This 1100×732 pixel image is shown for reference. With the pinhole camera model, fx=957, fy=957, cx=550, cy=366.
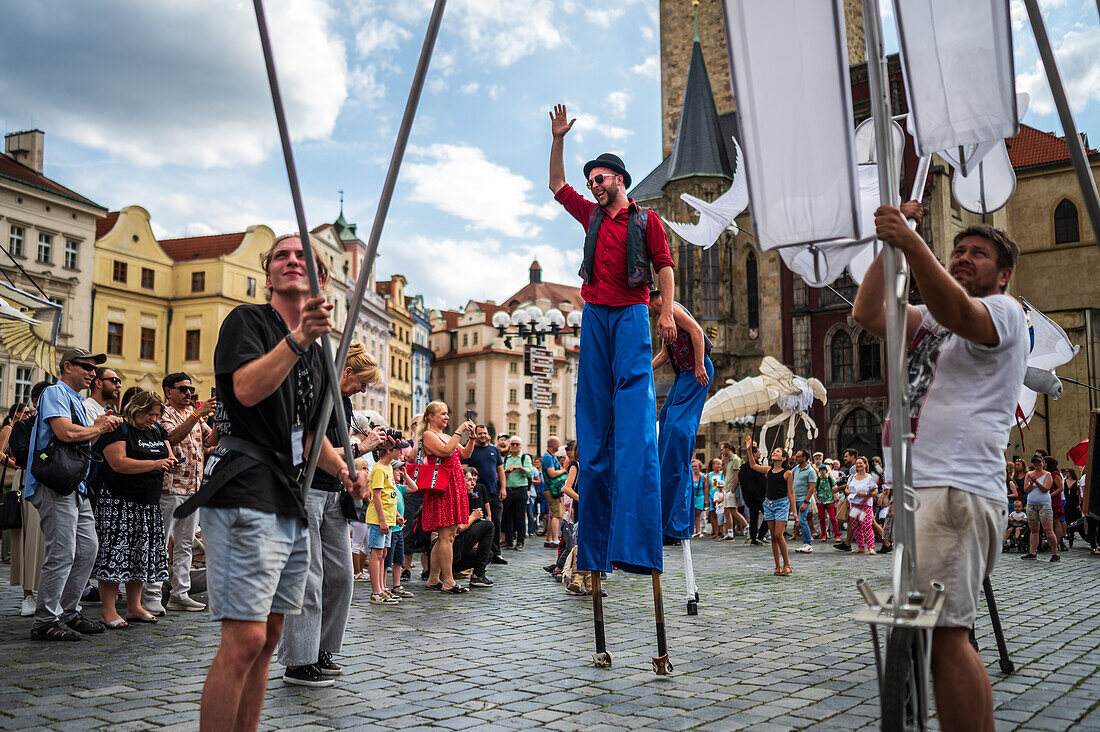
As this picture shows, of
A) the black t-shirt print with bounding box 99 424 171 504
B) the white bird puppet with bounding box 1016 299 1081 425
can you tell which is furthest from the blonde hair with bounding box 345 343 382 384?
the white bird puppet with bounding box 1016 299 1081 425

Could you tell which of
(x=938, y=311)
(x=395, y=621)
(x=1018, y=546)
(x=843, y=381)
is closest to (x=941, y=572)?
(x=938, y=311)

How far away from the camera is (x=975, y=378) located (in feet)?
10.9

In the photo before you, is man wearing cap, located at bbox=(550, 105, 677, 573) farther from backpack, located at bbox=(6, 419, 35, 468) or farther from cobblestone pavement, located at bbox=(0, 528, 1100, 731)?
backpack, located at bbox=(6, 419, 35, 468)

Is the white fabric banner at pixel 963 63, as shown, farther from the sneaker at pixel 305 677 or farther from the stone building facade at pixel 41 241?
the stone building facade at pixel 41 241

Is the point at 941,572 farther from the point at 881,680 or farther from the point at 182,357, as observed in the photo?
the point at 182,357

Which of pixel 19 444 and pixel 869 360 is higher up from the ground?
pixel 869 360

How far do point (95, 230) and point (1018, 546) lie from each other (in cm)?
4501

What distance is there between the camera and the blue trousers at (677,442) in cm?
697

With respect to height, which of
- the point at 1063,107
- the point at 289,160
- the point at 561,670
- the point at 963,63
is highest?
the point at 963,63

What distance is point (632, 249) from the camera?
5820 mm

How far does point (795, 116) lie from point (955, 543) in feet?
5.21

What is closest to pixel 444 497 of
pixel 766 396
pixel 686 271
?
pixel 766 396

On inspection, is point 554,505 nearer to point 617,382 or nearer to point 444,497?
point 444,497

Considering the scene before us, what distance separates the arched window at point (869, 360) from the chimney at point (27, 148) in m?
40.8
